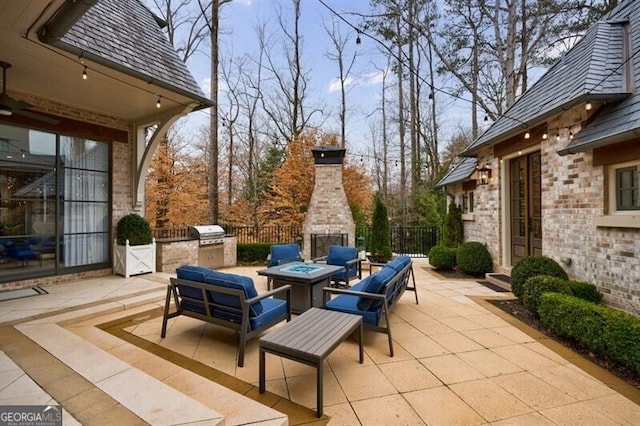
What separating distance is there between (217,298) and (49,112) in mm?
5060

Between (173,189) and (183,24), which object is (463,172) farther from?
(183,24)

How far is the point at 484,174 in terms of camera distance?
689 cm

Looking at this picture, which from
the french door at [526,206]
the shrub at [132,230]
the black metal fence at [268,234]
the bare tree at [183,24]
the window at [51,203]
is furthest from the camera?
the bare tree at [183,24]

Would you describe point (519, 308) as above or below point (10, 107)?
below

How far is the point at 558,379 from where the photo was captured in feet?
8.56

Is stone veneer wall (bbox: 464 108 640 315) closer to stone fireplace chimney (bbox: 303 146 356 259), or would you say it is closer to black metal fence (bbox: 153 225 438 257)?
stone fireplace chimney (bbox: 303 146 356 259)

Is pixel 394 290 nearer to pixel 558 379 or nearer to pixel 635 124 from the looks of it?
pixel 558 379

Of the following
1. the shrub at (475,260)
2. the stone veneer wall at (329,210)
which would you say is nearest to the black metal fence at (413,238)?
the stone veneer wall at (329,210)

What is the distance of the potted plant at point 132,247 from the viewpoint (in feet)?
19.2

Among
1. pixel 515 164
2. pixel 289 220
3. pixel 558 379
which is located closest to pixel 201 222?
pixel 289 220

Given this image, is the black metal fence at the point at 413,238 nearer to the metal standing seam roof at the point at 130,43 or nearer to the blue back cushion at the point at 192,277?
the metal standing seam roof at the point at 130,43

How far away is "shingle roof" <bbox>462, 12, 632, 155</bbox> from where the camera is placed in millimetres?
4078

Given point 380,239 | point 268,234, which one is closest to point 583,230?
point 380,239

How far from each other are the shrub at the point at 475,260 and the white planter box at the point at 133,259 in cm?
700
